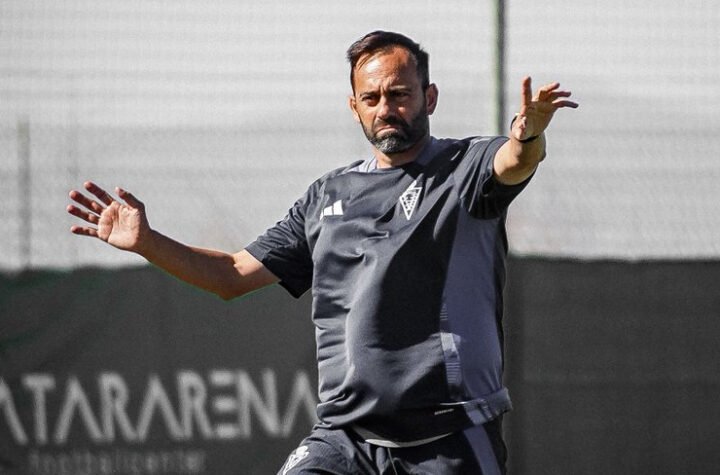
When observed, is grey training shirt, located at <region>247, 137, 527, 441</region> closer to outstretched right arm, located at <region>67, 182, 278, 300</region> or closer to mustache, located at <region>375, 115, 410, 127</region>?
mustache, located at <region>375, 115, 410, 127</region>

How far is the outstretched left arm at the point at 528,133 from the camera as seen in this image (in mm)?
3602

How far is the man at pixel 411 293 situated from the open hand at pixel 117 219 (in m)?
0.62

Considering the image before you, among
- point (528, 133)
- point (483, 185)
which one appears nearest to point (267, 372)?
point (483, 185)

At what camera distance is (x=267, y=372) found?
6.74 metres

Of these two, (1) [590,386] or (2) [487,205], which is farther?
(1) [590,386]

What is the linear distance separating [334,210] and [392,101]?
409 millimetres

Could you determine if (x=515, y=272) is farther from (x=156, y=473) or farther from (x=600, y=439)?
(x=156, y=473)

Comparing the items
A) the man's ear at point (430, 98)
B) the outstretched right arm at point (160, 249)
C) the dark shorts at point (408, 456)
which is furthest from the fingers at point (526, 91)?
the outstretched right arm at point (160, 249)

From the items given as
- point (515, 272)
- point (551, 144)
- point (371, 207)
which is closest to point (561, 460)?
point (515, 272)

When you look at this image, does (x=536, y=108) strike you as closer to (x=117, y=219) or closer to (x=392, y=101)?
(x=392, y=101)

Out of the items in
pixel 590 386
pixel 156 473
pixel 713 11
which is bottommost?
pixel 156 473

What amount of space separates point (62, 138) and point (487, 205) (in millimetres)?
3531

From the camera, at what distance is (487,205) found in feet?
12.9

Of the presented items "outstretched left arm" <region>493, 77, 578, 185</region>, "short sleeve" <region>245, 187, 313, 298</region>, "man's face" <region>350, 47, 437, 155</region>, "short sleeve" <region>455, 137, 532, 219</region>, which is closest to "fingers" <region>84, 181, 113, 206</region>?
"short sleeve" <region>245, 187, 313, 298</region>
